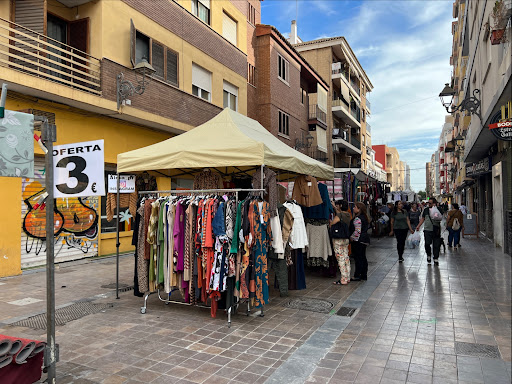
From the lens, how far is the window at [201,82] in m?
15.0

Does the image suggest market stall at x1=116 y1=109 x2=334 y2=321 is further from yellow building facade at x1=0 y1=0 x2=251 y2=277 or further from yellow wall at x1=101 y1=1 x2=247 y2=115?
yellow wall at x1=101 y1=1 x2=247 y2=115

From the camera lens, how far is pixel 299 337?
480 cm

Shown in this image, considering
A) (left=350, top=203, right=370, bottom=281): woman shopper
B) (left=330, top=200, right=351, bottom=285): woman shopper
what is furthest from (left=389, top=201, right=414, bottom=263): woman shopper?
(left=330, top=200, right=351, bottom=285): woman shopper

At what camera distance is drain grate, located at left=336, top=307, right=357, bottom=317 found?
5.74 metres

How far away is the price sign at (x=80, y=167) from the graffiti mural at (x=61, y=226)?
17.8 feet

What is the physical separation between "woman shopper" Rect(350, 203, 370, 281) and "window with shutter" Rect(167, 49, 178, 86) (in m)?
8.63

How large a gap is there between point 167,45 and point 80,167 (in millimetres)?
10534

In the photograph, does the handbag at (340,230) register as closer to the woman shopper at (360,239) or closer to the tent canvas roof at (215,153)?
the woman shopper at (360,239)

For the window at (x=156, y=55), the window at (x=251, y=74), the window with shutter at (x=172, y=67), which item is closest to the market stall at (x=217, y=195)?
the window at (x=156, y=55)

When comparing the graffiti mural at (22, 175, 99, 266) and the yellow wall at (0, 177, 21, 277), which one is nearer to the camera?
the yellow wall at (0, 177, 21, 277)

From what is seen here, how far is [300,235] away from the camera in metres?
6.91

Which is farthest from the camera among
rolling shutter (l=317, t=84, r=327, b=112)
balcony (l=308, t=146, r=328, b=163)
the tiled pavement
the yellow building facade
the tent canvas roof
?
rolling shutter (l=317, t=84, r=327, b=112)

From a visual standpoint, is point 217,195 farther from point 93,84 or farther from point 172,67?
point 172,67

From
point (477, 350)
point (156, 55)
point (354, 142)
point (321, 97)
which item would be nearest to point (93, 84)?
point (156, 55)
